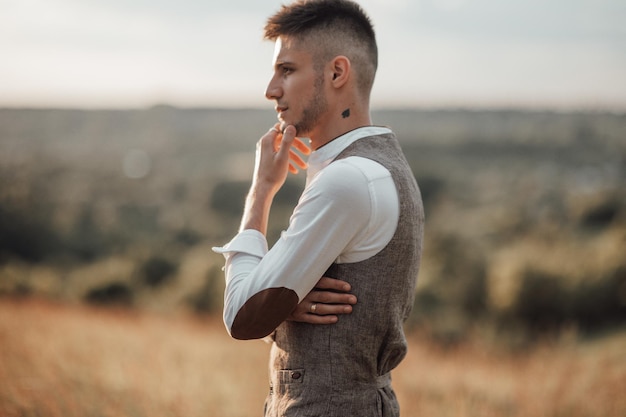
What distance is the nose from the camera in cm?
204

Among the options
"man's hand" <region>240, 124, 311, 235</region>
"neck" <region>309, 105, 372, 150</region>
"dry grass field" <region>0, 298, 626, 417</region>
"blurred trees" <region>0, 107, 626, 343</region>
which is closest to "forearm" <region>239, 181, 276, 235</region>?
"man's hand" <region>240, 124, 311, 235</region>

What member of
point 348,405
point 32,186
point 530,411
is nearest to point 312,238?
point 348,405

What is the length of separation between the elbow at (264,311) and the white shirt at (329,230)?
0.01 m

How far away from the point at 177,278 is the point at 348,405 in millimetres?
28274

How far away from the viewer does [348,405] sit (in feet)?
6.05

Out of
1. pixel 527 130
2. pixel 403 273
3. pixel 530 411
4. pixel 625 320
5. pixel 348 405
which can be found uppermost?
pixel 527 130

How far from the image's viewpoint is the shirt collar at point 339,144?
1974mm

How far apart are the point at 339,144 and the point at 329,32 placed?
36 centimetres

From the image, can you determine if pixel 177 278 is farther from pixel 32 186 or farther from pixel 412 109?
pixel 412 109

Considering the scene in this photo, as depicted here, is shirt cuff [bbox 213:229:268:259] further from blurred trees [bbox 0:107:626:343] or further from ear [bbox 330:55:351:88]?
blurred trees [bbox 0:107:626:343]

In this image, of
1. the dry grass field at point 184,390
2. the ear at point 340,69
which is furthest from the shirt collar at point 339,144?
the dry grass field at point 184,390

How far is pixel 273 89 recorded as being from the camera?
6.73 ft

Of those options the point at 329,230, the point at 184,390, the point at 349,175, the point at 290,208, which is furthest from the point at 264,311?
the point at 290,208

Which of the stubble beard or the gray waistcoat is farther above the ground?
the stubble beard
